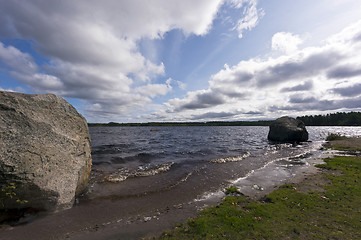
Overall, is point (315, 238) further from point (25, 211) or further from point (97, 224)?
point (25, 211)

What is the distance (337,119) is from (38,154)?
24901cm

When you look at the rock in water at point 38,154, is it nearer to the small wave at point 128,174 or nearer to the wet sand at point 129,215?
the wet sand at point 129,215

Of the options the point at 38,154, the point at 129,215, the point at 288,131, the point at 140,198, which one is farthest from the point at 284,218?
the point at 288,131

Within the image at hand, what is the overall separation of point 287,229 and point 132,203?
767 cm

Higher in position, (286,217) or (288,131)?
(288,131)

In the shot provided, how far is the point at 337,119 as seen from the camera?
6816 inches

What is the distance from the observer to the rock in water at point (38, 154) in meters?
6.92

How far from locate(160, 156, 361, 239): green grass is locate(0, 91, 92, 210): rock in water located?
20.8 feet

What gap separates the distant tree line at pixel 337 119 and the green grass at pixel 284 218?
21861cm

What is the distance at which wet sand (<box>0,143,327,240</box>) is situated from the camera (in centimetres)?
616

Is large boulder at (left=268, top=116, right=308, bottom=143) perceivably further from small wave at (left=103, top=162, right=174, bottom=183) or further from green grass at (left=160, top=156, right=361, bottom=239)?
small wave at (left=103, top=162, right=174, bottom=183)

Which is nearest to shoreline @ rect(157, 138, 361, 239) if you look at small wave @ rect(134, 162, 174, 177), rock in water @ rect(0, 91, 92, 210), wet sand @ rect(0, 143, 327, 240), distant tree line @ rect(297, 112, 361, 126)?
→ wet sand @ rect(0, 143, 327, 240)

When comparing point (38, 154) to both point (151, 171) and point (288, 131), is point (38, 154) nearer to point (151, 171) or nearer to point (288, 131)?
point (151, 171)

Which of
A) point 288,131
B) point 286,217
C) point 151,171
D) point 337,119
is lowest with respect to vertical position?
point 151,171
